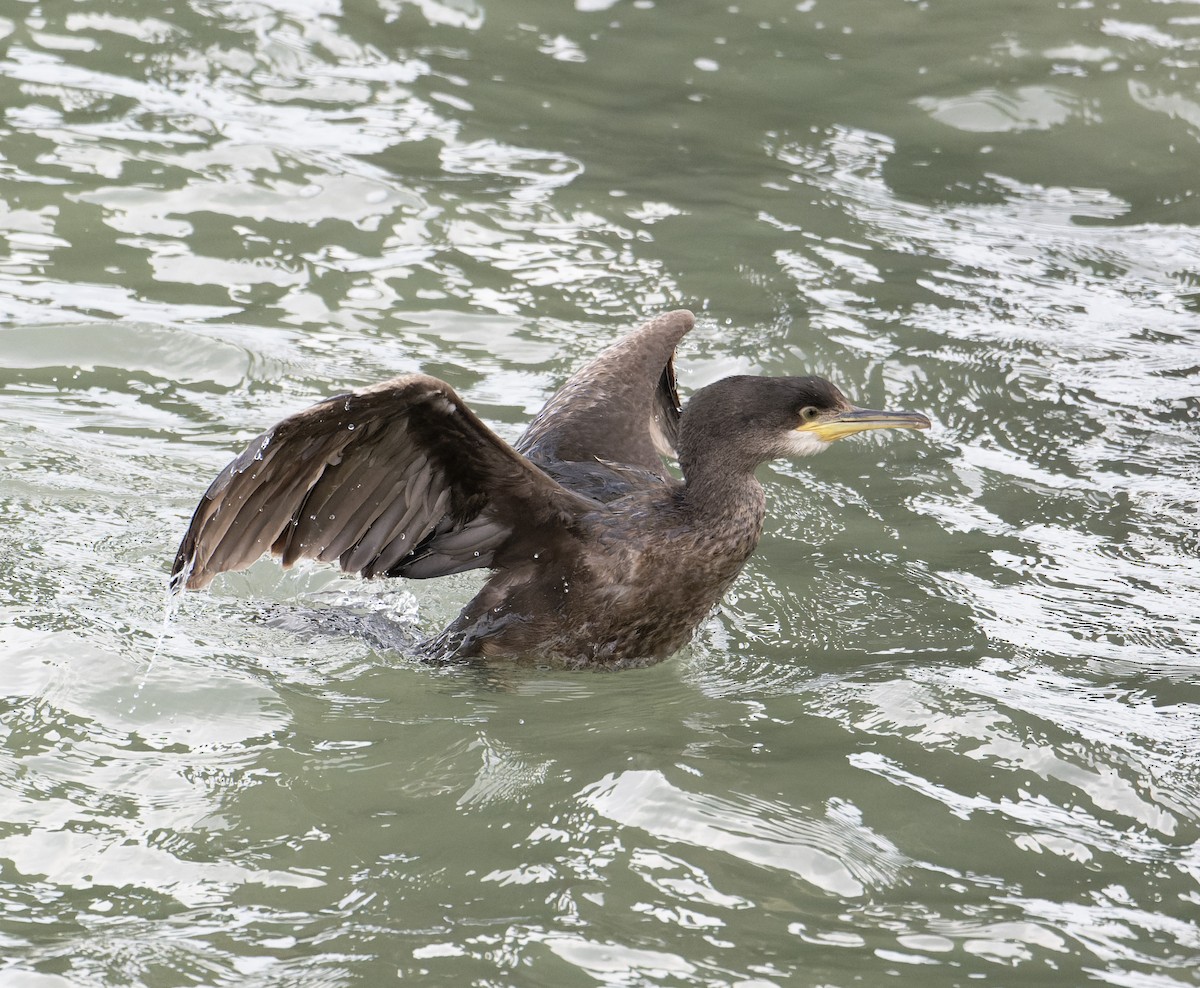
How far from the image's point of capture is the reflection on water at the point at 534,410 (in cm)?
405

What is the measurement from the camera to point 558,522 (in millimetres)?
5449

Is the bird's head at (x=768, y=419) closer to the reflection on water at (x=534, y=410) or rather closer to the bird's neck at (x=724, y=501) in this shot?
the bird's neck at (x=724, y=501)

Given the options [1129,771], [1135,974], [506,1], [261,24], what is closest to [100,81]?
[261,24]

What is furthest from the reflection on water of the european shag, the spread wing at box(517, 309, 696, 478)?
the spread wing at box(517, 309, 696, 478)

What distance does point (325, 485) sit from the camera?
5.15 meters

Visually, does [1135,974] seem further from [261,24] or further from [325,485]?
[261,24]

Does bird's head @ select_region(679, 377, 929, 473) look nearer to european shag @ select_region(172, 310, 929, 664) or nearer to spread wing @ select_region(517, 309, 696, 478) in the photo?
european shag @ select_region(172, 310, 929, 664)

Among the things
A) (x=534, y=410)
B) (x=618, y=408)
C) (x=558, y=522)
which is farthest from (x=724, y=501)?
(x=534, y=410)

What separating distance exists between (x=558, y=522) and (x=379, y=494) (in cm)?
63

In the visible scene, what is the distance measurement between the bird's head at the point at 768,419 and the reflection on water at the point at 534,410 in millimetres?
686

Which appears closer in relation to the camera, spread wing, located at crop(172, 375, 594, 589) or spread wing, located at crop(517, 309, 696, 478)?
spread wing, located at crop(172, 375, 594, 589)

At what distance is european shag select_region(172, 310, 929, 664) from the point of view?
5.14m

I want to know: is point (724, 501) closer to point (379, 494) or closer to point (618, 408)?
point (618, 408)

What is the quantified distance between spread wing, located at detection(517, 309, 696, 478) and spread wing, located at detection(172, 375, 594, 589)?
0.80m
